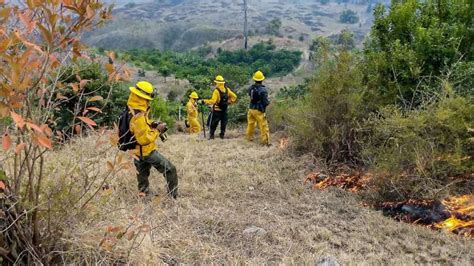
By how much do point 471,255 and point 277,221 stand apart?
1.94 meters

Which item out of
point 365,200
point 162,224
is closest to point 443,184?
point 365,200

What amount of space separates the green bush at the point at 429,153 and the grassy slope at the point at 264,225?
56 cm

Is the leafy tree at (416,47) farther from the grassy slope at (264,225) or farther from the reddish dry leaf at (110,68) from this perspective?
the reddish dry leaf at (110,68)

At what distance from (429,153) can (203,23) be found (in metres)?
89.5

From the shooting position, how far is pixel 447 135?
18.0 ft

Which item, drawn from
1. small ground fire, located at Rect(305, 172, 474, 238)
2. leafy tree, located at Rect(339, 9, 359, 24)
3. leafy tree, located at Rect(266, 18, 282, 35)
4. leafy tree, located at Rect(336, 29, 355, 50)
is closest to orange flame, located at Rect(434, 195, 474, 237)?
small ground fire, located at Rect(305, 172, 474, 238)

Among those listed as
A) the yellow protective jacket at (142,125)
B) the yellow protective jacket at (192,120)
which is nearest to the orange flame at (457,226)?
the yellow protective jacket at (142,125)

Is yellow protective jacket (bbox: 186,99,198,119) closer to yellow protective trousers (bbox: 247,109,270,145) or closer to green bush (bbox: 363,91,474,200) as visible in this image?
yellow protective trousers (bbox: 247,109,270,145)

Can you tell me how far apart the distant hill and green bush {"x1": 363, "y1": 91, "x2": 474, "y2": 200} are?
205ft

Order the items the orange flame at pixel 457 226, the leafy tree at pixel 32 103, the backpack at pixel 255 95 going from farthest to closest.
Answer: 1. the backpack at pixel 255 95
2. the orange flame at pixel 457 226
3. the leafy tree at pixel 32 103

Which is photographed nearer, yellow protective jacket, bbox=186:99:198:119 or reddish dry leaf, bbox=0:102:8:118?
reddish dry leaf, bbox=0:102:8:118

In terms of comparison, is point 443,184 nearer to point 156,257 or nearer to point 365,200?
point 365,200

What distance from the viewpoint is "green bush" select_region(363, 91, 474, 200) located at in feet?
17.4

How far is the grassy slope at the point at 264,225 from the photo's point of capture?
4.00m
